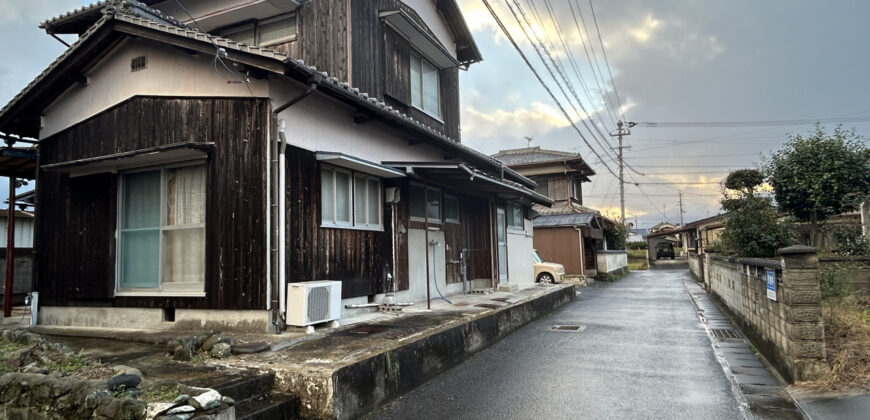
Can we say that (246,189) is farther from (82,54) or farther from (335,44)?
(335,44)

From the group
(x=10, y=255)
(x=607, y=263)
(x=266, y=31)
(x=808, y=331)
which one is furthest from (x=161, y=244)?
(x=607, y=263)

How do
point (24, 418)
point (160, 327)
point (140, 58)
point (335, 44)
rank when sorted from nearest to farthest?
1. point (24, 418)
2. point (160, 327)
3. point (140, 58)
4. point (335, 44)

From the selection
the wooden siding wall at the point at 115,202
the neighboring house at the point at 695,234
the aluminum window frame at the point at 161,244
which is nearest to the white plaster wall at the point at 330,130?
the wooden siding wall at the point at 115,202

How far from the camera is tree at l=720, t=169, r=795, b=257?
10367 mm

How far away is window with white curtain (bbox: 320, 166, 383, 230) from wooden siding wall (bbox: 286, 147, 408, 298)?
0.16 metres

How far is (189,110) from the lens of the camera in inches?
246

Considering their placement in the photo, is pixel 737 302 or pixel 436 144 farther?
pixel 436 144

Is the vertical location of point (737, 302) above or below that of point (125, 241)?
below

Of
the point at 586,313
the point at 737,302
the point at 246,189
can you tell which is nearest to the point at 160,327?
the point at 246,189

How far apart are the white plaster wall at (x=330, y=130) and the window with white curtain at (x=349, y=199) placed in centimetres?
38

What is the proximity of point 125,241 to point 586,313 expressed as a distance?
9740 millimetres

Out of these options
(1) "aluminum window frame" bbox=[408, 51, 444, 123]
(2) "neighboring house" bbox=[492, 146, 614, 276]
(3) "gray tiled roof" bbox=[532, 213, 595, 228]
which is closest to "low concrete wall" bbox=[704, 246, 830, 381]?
(1) "aluminum window frame" bbox=[408, 51, 444, 123]

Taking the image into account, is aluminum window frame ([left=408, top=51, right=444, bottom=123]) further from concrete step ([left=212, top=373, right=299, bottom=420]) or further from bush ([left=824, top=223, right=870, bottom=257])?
bush ([left=824, top=223, right=870, bottom=257])

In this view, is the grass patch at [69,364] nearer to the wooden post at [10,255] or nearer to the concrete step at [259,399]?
the concrete step at [259,399]
